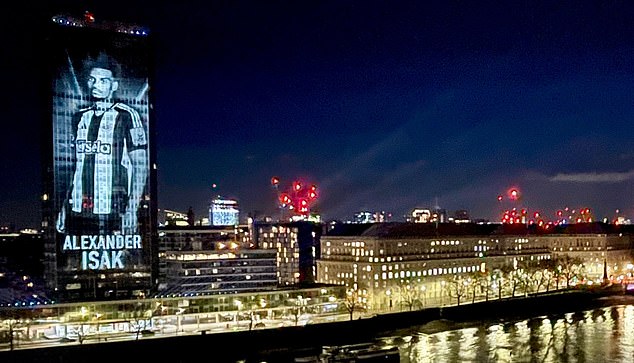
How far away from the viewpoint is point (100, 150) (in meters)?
48.2

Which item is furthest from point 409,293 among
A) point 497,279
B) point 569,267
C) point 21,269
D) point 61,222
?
point 21,269

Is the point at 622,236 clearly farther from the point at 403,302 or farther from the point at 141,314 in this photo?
the point at 141,314

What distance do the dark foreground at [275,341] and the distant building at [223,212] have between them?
213ft

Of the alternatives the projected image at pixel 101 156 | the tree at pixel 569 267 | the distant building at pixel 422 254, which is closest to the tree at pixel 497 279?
the distant building at pixel 422 254

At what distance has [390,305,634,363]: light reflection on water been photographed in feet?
128

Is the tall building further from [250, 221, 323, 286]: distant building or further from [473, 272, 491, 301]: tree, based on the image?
[473, 272, 491, 301]: tree

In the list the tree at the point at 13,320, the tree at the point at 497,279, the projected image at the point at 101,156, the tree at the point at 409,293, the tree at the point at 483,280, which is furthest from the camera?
the tree at the point at 497,279

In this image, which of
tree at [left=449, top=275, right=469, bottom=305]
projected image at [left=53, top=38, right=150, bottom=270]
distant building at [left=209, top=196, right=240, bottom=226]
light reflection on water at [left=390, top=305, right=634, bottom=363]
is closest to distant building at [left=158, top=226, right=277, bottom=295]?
projected image at [left=53, top=38, right=150, bottom=270]

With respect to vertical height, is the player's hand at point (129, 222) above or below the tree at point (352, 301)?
above

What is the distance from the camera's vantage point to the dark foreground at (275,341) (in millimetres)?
39969

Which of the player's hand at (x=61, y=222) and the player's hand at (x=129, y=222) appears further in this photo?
the player's hand at (x=129, y=222)

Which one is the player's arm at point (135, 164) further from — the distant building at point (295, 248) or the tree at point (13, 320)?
the distant building at point (295, 248)

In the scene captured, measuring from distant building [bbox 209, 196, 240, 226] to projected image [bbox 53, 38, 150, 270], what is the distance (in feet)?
216

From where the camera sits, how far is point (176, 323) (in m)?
46.1
